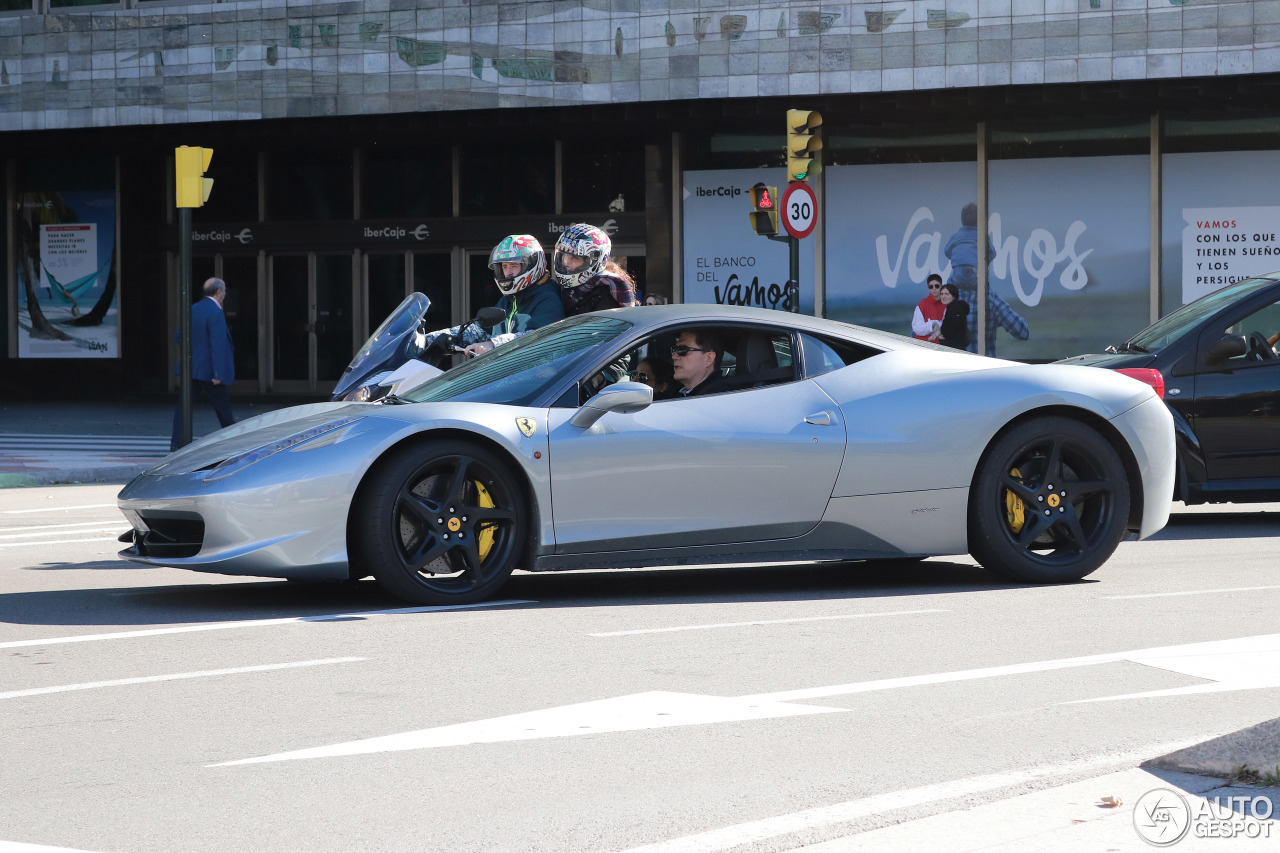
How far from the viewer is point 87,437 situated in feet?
65.7

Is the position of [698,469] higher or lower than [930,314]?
lower

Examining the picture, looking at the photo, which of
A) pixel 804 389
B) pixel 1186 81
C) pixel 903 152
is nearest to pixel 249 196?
pixel 903 152

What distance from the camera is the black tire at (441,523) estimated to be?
6.78m

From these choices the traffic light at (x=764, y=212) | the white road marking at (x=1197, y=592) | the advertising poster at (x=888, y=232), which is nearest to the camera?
the white road marking at (x=1197, y=592)

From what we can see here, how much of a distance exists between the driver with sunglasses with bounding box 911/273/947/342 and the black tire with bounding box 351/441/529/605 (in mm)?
15341

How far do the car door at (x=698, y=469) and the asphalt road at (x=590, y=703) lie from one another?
13.3 inches

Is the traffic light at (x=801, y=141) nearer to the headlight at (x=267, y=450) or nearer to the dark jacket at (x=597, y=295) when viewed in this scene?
the dark jacket at (x=597, y=295)

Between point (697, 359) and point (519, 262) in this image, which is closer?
point (697, 359)

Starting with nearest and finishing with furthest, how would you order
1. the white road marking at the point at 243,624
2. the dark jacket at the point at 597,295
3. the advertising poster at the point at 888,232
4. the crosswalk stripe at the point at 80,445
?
the white road marking at the point at 243,624, the dark jacket at the point at 597,295, the crosswalk stripe at the point at 80,445, the advertising poster at the point at 888,232

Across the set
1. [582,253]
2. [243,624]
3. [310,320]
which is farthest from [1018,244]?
[243,624]

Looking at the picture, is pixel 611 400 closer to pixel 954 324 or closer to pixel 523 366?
pixel 523 366

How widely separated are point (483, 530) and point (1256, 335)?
5.41 m

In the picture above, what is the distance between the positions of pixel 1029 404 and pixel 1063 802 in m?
3.99

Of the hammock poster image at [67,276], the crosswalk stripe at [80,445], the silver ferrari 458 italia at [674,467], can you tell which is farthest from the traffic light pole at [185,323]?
the hammock poster image at [67,276]
